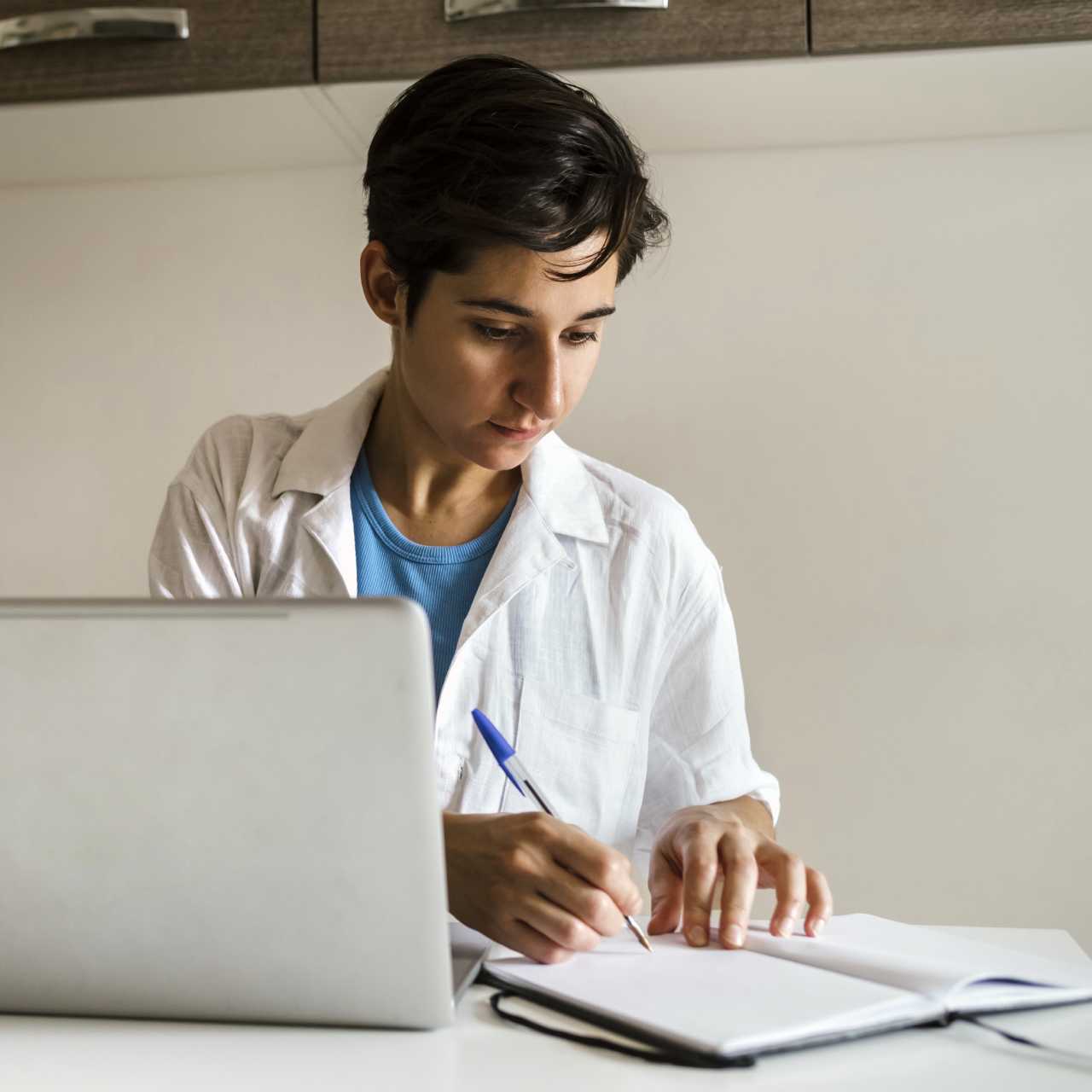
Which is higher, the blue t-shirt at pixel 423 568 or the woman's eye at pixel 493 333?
the woman's eye at pixel 493 333

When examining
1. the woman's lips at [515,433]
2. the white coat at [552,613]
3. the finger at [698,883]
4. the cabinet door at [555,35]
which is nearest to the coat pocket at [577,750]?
the white coat at [552,613]

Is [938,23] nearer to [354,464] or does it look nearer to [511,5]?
[511,5]

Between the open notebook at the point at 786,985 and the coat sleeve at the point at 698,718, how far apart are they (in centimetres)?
44

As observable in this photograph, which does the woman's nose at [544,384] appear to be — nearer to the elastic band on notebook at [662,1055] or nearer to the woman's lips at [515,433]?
the woman's lips at [515,433]

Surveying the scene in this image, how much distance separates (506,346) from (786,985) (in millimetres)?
639

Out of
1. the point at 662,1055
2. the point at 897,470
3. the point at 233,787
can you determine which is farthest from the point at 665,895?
the point at 897,470

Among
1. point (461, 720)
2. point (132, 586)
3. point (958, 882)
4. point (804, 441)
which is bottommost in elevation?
point (958, 882)

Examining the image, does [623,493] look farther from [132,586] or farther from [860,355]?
[132,586]

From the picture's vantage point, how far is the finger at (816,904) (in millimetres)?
796

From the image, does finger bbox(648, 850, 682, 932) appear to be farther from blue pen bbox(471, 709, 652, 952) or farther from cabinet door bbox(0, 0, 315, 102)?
cabinet door bbox(0, 0, 315, 102)

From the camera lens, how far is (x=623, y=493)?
1.33 meters

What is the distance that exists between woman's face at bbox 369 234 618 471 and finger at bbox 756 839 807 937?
43cm

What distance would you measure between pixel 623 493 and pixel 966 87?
0.67m

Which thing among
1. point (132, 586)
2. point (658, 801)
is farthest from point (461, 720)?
point (132, 586)
